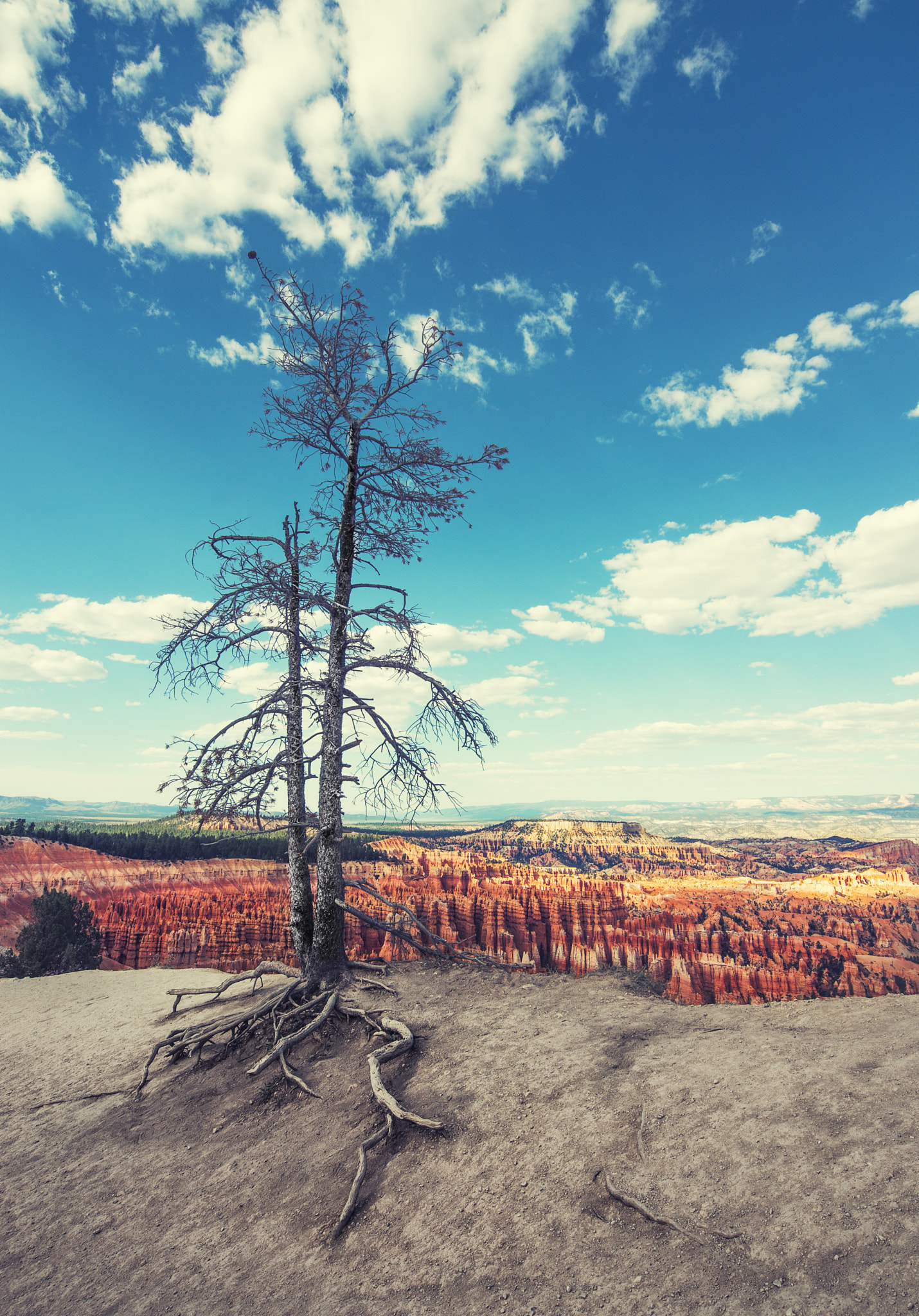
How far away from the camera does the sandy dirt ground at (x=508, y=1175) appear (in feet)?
13.1

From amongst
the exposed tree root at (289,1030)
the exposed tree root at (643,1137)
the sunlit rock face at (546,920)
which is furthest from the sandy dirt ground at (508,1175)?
the sunlit rock face at (546,920)

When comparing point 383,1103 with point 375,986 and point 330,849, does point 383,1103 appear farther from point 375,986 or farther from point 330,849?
point 330,849

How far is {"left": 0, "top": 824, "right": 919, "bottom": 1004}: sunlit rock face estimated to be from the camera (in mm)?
30156

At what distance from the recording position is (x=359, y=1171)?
5535 millimetres

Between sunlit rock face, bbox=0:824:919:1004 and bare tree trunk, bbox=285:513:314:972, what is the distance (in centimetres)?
1244

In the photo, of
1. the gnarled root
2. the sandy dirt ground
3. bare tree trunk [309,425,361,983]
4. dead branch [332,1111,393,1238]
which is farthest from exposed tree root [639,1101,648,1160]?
bare tree trunk [309,425,361,983]

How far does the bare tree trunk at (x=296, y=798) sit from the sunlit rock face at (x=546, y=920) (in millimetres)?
12438

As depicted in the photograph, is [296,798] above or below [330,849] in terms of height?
above

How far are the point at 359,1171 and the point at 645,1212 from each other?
2847 millimetres

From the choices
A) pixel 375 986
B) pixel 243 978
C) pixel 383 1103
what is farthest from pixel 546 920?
pixel 383 1103

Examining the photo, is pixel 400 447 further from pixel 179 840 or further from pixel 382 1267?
pixel 179 840

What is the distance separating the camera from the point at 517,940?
127ft

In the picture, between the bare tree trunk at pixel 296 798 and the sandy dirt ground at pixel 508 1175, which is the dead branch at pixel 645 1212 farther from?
the bare tree trunk at pixel 296 798

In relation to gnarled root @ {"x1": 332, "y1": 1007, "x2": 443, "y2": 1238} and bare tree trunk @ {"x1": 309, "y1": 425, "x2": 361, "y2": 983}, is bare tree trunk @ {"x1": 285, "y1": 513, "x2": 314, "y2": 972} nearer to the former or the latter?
bare tree trunk @ {"x1": 309, "y1": 425, "x2": 361, "y2": 983}
